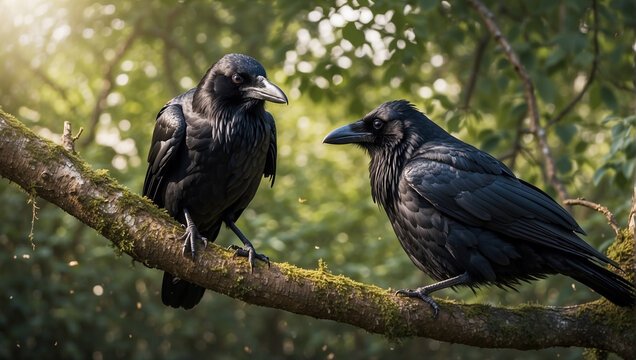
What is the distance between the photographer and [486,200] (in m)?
3.79

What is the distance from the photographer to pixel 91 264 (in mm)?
7367

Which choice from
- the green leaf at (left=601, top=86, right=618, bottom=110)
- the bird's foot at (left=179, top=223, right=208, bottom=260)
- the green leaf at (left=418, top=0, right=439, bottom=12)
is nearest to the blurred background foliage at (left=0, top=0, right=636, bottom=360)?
the green leaf at (left=601, top=86, right=618, bottom=110)

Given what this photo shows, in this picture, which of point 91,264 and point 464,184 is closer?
point 464,184

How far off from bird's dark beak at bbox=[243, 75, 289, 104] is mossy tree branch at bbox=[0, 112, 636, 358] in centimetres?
88

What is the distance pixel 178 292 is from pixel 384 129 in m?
1.65

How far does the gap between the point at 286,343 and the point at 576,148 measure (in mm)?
5239

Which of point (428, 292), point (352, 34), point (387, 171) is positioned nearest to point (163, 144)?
point (387, 171)

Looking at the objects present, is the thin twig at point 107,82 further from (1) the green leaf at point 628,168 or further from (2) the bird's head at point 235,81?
(1) the green leaf at point 628,168

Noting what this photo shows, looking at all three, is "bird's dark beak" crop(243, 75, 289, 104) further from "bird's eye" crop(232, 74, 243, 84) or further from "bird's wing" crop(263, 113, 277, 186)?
"bird's wing" crop(263, 113, 277, 186)

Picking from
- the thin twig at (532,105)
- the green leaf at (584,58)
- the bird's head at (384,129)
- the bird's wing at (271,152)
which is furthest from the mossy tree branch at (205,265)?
the green leaf at (584,58)

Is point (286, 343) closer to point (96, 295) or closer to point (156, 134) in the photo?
point (96, 295)

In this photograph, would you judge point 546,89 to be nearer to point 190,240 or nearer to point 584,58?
point 584,58

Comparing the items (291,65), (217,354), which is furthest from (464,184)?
(217,354)

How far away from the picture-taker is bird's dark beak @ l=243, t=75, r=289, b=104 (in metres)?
3.60
